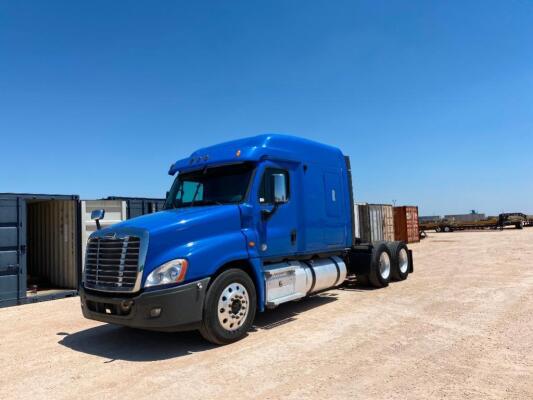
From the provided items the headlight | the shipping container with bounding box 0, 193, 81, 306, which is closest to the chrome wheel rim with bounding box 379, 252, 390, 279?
the headlight

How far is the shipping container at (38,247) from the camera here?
961cm

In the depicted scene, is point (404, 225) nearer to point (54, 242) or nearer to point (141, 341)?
point (54, 242)

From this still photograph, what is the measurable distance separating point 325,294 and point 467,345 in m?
4.36

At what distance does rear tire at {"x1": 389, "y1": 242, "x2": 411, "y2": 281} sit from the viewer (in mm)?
10656

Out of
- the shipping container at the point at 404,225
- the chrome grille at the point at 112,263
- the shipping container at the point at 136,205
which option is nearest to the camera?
the chrome grille at the point at 112,263

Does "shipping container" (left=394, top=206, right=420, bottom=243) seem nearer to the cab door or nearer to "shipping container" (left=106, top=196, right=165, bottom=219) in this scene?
"shipping container" (left=106, top=196, right=165, bottom=219)

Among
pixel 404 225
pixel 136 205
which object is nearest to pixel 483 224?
pixel 404 225

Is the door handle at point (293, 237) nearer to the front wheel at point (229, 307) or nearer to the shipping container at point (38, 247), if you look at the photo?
the front wheel at point (229, 307)

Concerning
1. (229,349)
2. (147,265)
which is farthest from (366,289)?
(147,265)

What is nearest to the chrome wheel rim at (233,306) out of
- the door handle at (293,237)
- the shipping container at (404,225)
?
the door handle at (293,237)

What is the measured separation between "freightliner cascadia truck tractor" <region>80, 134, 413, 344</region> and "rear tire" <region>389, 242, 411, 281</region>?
2420mm

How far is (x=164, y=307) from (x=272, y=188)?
2.58 metres

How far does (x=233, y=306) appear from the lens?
580cm

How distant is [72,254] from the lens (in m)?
11.3
